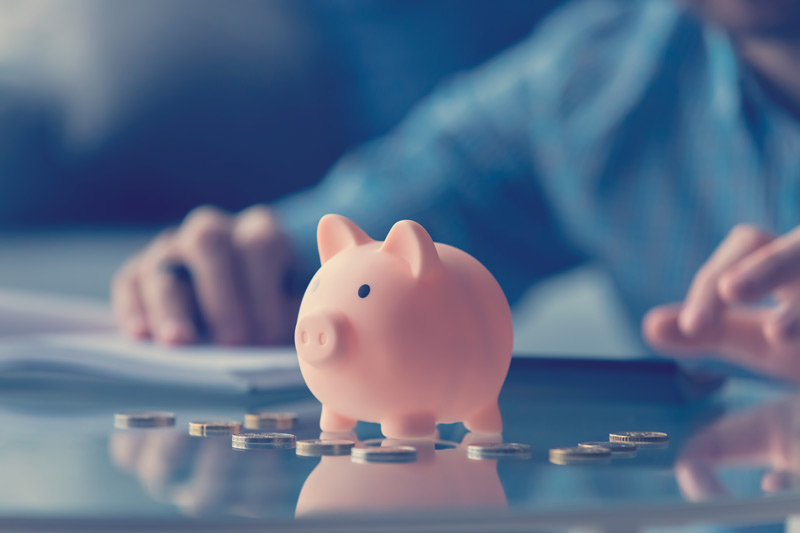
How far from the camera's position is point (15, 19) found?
9.45ft

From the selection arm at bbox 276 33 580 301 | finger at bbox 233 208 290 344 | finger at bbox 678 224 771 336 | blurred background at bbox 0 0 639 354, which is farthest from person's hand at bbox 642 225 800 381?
blurred background at bbox 0 0 639 354

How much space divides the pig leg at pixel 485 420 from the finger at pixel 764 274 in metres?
0.30

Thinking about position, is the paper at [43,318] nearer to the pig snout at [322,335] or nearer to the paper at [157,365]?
the paper at [157,365]

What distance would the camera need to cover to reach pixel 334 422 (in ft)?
1.89

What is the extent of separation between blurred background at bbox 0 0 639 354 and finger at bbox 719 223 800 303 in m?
1.97

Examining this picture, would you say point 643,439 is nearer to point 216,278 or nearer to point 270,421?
point 270,421

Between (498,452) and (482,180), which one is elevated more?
(482,180)

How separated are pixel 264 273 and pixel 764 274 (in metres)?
0.67

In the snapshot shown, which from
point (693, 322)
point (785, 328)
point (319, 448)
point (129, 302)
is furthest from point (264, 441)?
point (129, 302)

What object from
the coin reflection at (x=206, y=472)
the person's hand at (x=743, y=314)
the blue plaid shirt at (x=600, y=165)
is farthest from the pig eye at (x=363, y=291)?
the blue plaid shirt at (x=600, y=165)

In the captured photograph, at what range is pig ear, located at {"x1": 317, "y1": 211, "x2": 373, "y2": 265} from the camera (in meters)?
0.58

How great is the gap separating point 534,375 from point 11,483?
613 mm

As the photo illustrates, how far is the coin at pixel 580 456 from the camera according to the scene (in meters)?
0.47

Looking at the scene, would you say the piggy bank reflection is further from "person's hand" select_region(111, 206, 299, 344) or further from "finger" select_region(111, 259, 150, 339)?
"finger" select_region(111, 259, 150, 339)
